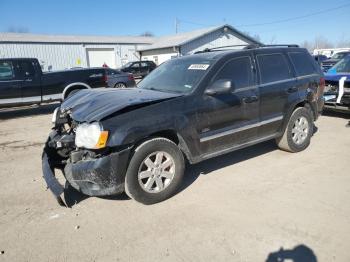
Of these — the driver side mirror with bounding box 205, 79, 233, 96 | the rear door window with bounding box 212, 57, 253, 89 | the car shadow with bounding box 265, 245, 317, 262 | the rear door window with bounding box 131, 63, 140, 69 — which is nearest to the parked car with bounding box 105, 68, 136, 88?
the rear door window with bounding box 212, 57, 253, 89

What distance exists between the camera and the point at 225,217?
137 inches

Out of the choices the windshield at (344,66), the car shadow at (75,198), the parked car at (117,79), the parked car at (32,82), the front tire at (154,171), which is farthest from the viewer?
the parked car at (117,79)

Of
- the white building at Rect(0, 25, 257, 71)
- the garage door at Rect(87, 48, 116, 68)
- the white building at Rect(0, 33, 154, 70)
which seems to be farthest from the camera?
the garage door at Rect(87, 48, 116, 68)

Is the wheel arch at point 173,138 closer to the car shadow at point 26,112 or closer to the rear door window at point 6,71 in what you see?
the rear door window at point 6,71

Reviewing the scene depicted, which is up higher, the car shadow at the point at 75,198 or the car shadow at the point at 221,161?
the car shadow at the point at 221,161

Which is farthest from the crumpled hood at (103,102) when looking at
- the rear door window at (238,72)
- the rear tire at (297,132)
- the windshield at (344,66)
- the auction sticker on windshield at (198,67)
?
the windshield at (344,66)

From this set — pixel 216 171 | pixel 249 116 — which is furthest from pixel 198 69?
pixel 216 171

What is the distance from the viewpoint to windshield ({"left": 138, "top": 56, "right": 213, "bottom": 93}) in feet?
14.1

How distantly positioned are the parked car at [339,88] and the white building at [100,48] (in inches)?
913

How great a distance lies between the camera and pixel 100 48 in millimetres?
35188

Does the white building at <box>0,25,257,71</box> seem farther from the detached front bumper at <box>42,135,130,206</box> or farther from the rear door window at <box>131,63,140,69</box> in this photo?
the detached front bumper at <box>42,135,130,206</box>

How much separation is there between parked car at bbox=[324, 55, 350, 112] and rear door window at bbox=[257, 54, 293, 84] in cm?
313

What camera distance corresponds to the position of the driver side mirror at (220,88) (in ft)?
13.1

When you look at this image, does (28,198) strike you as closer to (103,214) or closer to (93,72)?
(103,214)
